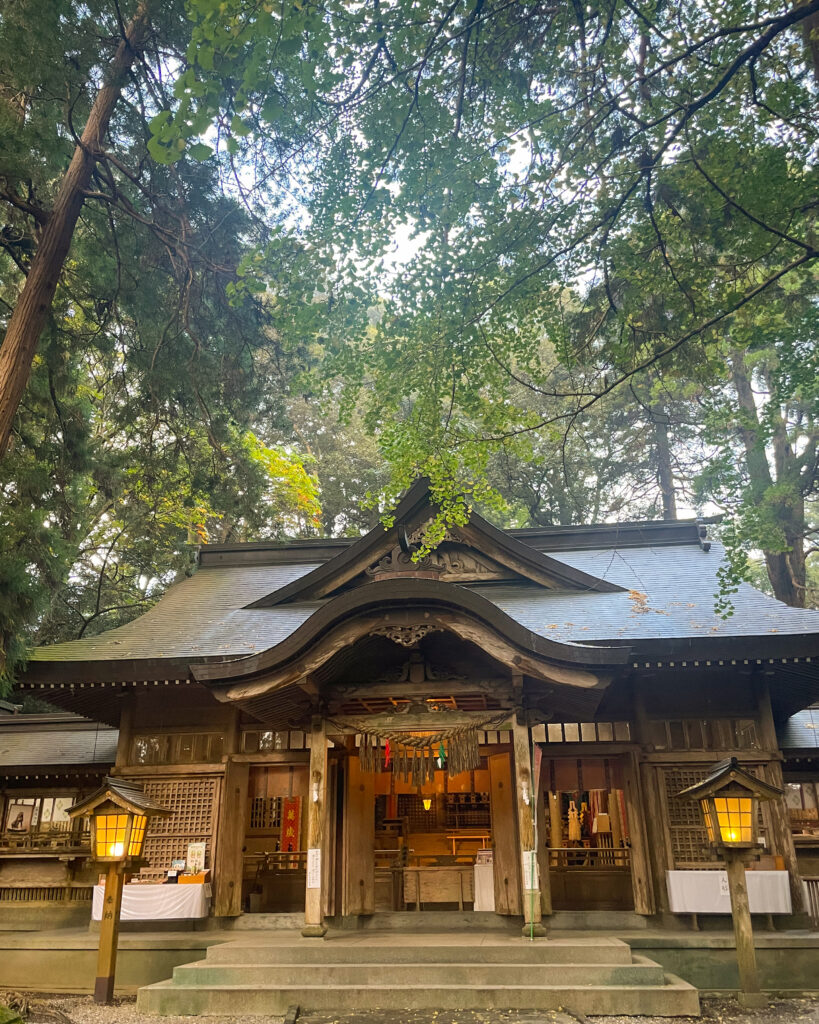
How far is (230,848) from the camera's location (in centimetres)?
1002

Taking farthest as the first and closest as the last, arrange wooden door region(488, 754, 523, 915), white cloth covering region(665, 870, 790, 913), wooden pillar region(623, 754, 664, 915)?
wooden door region(488, 754, 523, 915) < wooden pillar region(623, 754, 664, 915) < white cloth covering region(665, 870, 790, 913)

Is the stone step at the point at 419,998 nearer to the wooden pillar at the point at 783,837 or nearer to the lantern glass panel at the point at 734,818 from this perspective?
the lantern glass panel at the point at 734,818

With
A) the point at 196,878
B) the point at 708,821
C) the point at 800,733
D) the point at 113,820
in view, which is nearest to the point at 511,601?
the point at 708,821

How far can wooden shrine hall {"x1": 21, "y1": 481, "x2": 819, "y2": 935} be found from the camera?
27.9ft

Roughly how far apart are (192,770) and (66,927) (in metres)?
3.29

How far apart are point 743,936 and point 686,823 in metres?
2.11

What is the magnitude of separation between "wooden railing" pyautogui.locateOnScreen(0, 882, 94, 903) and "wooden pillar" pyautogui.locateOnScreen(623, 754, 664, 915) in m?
7.88

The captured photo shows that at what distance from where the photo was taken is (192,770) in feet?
33.6

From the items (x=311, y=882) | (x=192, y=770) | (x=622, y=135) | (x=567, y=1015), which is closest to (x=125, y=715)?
(x=192, y=770)

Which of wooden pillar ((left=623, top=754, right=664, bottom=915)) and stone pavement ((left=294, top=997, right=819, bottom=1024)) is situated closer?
stone pavement ((left=294, top=997, right=819, bottom=1024))

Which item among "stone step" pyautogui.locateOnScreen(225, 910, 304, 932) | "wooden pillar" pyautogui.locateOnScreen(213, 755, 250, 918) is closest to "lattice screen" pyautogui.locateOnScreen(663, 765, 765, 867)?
"stone step" pyautogui.locateOnScreen(225, 910, 304, 932)

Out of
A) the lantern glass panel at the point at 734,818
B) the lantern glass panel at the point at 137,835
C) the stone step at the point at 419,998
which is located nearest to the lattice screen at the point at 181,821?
the lantern glass panel at the point at 137,835

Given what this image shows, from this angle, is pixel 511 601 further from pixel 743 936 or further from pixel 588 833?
pixel 588 833

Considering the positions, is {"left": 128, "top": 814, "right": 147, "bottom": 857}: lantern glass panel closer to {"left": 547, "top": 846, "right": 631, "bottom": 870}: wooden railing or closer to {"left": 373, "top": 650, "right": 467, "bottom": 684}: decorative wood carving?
{"left": 373, "top": 650, "right": 467, "bottom": 684}: decorative wood carving
